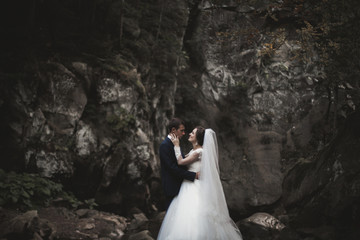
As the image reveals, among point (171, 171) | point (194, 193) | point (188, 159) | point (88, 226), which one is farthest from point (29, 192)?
point (194, 193)

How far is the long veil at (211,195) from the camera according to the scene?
4771mm

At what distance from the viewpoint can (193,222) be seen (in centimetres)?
463

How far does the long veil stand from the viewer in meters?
4.77

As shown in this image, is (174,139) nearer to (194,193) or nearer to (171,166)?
(171,166)

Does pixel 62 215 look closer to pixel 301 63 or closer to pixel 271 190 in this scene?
pixel 271 190

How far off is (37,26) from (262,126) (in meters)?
13.4

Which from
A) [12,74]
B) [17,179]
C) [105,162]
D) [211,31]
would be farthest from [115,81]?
[211,31]

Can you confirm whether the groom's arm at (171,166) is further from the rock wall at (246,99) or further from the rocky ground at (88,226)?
the rock wall at (246,99)

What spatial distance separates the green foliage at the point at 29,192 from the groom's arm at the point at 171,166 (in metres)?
4.45

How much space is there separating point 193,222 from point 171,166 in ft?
3.25

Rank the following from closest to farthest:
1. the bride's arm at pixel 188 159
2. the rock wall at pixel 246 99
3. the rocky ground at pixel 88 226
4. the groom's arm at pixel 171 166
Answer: the groom's arm at pixel 171 166 → the bride's arm at pixel 188 159 → the rocky ground at pixel 88 226 → the rock wall at pixel 246 99

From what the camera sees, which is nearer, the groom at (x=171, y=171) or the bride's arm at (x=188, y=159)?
the groom at (x=171, y=171)

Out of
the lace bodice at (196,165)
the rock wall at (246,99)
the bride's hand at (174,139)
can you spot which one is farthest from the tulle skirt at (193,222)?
the rock wall at (246,99)

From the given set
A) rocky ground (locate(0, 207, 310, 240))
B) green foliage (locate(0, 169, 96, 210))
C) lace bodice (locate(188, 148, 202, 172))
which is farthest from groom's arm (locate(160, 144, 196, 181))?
green foliage (locate(0, 169, 96, 210))
